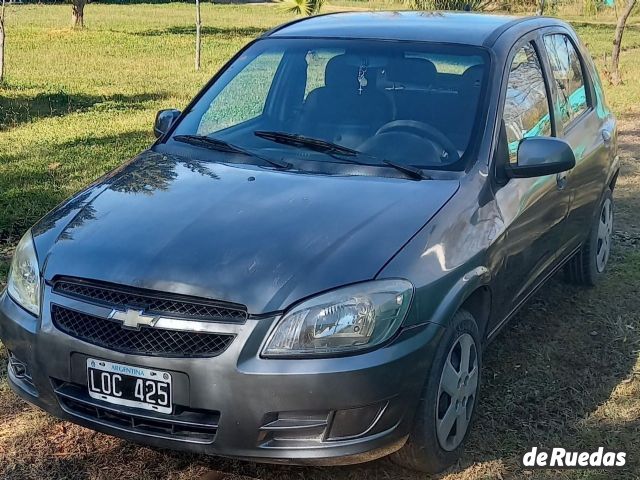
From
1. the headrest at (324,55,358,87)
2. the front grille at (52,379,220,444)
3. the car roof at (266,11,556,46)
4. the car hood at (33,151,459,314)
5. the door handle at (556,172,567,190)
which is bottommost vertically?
the front grille at (52,379,220,444)

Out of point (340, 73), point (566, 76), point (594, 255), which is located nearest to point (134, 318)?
point (340, 73)

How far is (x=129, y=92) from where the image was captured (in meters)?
13.9

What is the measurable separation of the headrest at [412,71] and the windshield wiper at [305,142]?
53cm

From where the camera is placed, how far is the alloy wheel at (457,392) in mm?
3234

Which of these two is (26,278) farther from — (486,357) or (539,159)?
(486,357)

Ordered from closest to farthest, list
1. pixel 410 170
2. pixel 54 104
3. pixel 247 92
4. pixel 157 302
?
1. pixel 157 302
2. pixel 410 170
3. pixel 247 92
4. pixel 54 104

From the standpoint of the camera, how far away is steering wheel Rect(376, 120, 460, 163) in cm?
376

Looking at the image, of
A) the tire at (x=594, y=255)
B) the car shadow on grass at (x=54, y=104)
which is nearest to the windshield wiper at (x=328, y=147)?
the tire at (x=594, y=255)

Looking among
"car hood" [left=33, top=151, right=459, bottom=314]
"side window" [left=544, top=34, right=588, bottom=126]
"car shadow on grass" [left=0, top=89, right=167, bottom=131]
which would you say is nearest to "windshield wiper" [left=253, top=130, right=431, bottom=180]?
"car hood" [left=33, top=151, right=459, bottom=314]

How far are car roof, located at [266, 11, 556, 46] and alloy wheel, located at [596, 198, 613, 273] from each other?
146 cm

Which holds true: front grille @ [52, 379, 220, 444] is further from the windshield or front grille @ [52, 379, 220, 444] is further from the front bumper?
the windshield

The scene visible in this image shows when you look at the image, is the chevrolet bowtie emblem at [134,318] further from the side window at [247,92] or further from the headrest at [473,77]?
the headrest at [473,77]

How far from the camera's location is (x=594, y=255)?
5.47 metres

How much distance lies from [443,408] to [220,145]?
1600mm
